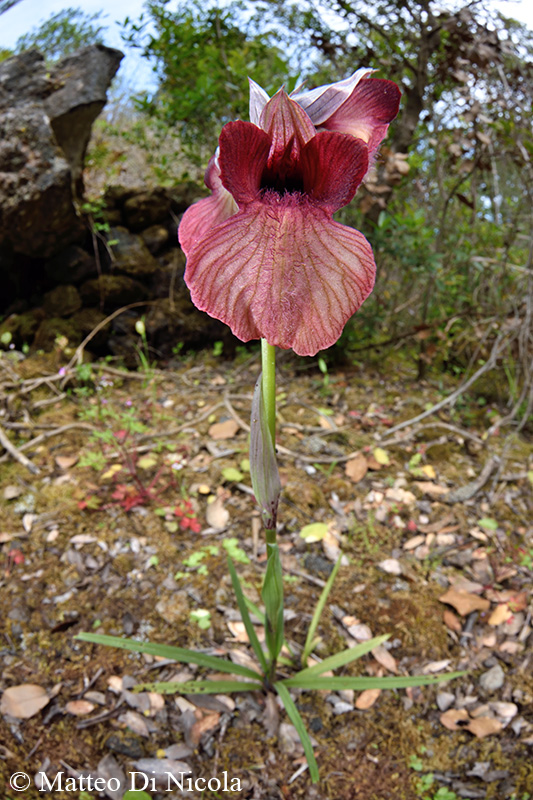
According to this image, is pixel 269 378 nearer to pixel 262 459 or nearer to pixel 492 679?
pixel 262 459

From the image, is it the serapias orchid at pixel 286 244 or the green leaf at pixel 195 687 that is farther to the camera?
the green leaf at pixel 195 687

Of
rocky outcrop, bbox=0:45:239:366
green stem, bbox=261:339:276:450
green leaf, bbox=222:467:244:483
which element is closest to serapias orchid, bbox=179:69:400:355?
green stem, bbox=261:339:276:450

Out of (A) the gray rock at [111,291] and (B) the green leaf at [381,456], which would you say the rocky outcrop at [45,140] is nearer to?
(A) the gray rock at [111,291]

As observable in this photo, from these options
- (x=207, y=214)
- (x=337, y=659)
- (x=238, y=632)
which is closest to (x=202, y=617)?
(x=238, y=632)

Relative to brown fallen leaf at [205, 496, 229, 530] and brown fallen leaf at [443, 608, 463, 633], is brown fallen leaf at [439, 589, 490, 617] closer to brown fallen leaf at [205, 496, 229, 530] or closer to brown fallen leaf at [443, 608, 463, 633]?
brown fallen leaf at [443, 608, 463, 633]

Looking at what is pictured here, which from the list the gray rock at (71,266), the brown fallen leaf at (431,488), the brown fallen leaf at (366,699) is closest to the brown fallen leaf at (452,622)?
the brown fallen leaf at (366,699)

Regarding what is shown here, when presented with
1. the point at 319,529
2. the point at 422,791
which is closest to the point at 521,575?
the point at 319,529
